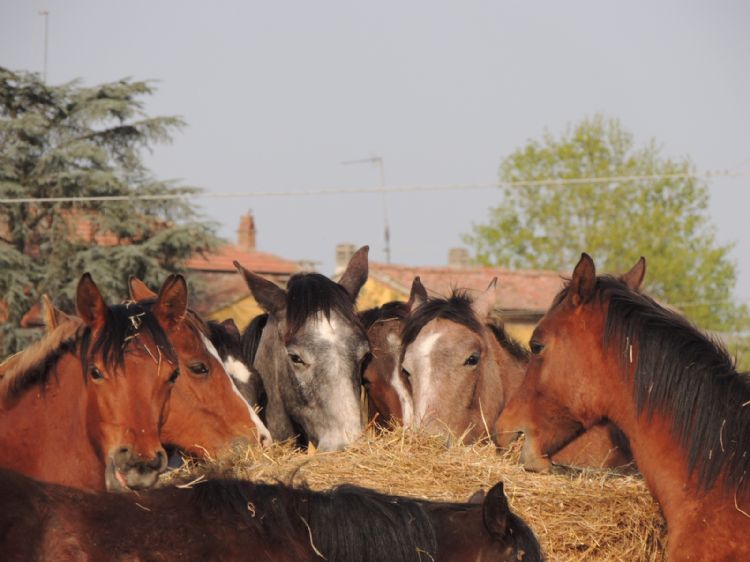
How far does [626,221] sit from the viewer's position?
45.7m

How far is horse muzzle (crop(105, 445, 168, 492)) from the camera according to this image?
14.6 ft

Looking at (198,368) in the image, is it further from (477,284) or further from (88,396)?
(477,284)

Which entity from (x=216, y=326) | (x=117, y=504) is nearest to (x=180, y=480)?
(x=117, y=504)

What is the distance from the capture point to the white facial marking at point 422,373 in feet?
21.8

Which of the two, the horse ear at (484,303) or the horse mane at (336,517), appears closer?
the horse mane at (336,517)

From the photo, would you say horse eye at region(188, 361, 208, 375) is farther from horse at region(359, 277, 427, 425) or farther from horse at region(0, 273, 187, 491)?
horse at region(359, 277, 427, 425)

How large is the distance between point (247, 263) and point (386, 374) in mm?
27245

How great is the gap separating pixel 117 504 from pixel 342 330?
Answer: 10.5 feet

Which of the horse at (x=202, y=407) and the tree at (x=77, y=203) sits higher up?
the tree at (x=77, y=203)

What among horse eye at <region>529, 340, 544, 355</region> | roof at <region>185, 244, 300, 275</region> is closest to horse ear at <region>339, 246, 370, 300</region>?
horse eye at <region>529, 340, 544, 355</region>

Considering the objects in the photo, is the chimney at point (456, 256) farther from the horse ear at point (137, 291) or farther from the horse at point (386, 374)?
the horse ear at point (137, 291)

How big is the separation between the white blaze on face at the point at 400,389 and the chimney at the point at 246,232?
111 ft

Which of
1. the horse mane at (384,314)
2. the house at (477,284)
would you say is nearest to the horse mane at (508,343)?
the horse mane at (384,314)

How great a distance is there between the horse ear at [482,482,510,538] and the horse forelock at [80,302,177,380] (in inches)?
84.1
